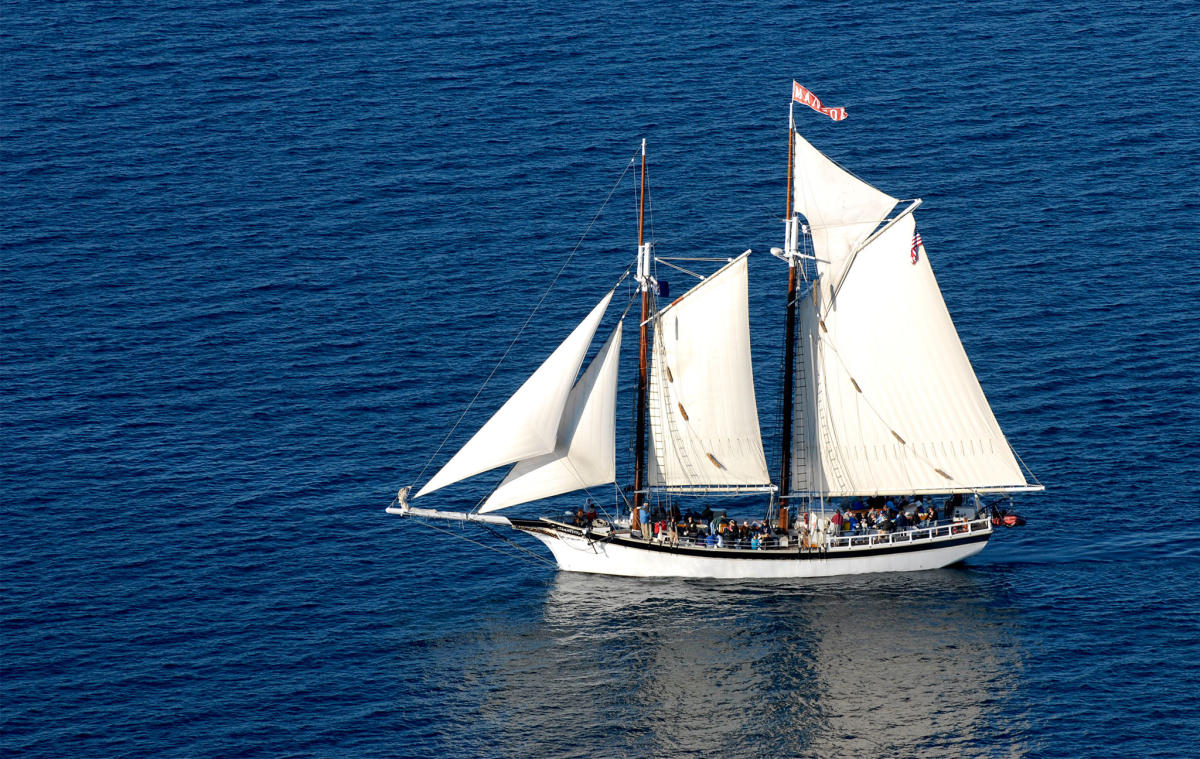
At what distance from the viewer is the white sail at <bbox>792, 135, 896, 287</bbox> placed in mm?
116625

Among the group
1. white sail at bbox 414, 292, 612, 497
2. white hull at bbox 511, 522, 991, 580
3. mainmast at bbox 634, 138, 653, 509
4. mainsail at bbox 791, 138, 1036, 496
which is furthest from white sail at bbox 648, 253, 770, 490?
white sail at bbox 414, 292, 612, 497

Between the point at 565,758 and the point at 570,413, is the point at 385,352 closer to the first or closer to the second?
the point at 570,413

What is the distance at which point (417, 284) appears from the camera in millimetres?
154250

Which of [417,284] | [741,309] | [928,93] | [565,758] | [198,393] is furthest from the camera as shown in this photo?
[928,93]

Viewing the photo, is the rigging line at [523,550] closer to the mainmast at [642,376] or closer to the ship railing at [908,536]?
the mainmast at [642,376]

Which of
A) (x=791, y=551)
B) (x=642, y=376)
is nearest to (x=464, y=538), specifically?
(x=642, y=376)

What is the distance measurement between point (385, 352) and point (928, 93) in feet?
210

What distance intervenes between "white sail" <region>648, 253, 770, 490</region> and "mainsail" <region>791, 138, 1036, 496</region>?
4.54 metres

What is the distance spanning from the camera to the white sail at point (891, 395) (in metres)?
118

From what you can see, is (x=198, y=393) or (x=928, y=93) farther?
(x=928, y=93)

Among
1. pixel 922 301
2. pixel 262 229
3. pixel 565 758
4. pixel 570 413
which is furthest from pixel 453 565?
pixel 262 229

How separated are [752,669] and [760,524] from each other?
14.0 m

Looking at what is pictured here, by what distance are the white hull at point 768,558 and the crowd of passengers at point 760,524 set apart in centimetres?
92

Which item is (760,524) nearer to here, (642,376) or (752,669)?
(642,376)
